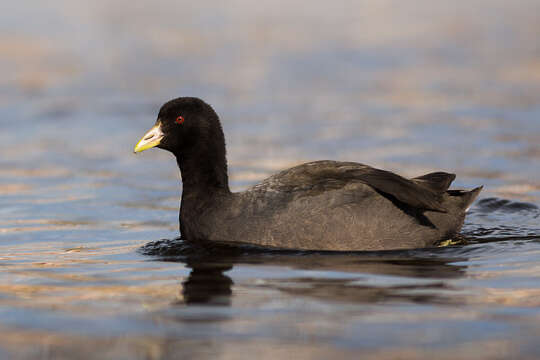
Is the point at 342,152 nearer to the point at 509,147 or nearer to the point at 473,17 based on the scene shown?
the point at 509,147

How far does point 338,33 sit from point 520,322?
21.1 m

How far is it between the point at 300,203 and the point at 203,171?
3.82 feet

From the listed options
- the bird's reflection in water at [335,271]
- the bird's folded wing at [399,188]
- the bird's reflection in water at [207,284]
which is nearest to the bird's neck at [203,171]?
the bird's reflection in water at [335,271]

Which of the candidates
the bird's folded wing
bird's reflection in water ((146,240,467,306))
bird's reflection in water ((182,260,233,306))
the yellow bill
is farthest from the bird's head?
the bird's folded wing

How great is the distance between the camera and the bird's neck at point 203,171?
870 centimetres

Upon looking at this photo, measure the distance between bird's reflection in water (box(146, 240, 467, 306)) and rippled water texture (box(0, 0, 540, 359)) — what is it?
0.10ft

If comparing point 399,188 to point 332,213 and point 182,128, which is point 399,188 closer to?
point 332,213

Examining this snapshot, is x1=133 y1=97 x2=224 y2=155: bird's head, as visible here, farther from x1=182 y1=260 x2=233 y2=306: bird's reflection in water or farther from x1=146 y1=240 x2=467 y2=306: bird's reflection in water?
x1=182 y1=260 x2=233 y2=306: bird's reflection in water

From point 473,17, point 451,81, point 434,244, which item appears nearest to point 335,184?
point 434,244

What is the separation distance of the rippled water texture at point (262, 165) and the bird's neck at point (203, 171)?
62 cm

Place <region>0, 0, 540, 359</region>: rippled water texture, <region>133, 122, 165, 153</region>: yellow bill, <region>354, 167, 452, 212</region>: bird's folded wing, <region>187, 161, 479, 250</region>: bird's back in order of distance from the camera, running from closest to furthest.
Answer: <region>0, 0, 540, 359</region>: rippled water texture → <region>187, 161, 479, 250</region>: bird's back → <region>354, 167, 452, 212</region>: bird's folded wing → <region>133, 122, 165, 153</region>: yellow bill

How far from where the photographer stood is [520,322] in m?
Answer: 5.59

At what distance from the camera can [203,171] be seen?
345 inches

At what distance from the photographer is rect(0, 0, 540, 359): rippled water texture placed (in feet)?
18.3
